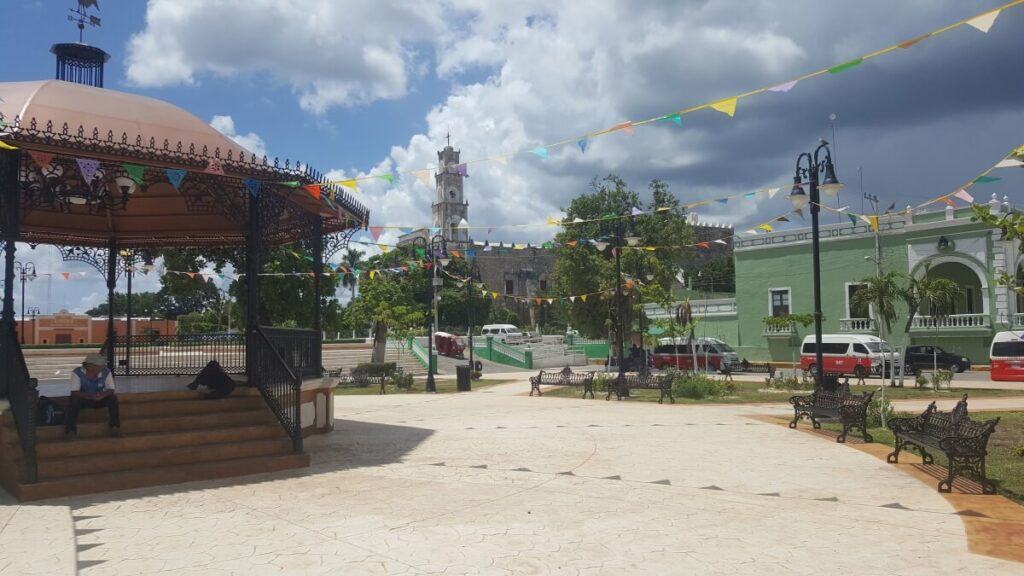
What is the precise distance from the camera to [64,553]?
574 cm

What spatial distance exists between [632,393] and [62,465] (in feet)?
55.3

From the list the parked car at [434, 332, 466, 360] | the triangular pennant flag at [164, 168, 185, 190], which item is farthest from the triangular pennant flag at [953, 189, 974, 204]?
the parked car at [434, 332, 466, 360]

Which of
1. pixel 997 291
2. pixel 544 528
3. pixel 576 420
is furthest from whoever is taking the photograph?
pixel 997 291

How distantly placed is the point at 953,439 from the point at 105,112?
1131 cm

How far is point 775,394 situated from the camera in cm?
2153

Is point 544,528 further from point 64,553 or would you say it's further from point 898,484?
point 898,484

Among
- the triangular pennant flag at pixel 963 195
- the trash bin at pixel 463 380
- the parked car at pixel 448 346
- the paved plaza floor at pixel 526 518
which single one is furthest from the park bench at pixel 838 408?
the parked car at pixel 448 346

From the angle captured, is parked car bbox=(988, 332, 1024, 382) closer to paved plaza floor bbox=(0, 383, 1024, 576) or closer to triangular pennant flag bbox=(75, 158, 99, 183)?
paved plaza floor bbox=(0, 383, 1024, 576)

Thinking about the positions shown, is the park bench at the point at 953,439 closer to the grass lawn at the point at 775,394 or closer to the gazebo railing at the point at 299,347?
the gazebo railing at the point at 299,347

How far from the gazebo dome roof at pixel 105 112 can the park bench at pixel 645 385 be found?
1241cm

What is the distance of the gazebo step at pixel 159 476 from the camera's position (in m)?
7.71

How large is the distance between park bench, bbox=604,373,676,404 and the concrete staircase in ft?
38.2

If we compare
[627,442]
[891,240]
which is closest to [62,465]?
[627,442]

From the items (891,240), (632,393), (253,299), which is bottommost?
(632,393)
